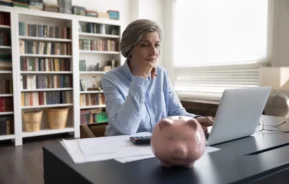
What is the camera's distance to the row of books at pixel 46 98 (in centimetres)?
399

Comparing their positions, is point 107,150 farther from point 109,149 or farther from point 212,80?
point 212,80

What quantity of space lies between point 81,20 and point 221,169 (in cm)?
398

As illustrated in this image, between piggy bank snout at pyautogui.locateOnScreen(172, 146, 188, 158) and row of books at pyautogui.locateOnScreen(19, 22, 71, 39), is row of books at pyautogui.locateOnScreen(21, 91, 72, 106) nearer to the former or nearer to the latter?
row of books at pyautogui.locateOnScreen(19, 22, 71, 39)

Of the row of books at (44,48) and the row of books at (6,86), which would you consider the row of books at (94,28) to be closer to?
the row of books at (44,48)

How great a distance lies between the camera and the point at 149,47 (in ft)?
4.32

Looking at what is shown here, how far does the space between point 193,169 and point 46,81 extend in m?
3.85

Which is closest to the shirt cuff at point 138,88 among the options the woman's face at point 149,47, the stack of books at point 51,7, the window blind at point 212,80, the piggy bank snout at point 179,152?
the woman's face at point 149,47

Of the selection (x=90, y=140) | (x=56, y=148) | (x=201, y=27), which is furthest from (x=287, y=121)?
(x=201, y=27)

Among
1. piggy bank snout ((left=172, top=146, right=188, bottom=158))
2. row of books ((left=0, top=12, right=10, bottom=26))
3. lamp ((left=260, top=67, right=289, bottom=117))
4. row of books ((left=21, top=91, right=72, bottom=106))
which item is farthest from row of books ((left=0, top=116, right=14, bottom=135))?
piggy bank snout ((left=172, top=146, right=188, bottom=158))

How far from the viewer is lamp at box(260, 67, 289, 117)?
2.65m

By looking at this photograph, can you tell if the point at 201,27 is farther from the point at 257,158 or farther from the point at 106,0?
the point at 257,158

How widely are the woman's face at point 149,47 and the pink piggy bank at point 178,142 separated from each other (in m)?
0.66

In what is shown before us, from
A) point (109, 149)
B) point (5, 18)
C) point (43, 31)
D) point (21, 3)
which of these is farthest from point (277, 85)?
point (5, 18)

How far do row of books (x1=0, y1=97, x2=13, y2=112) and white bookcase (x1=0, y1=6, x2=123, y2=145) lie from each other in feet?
0.21
